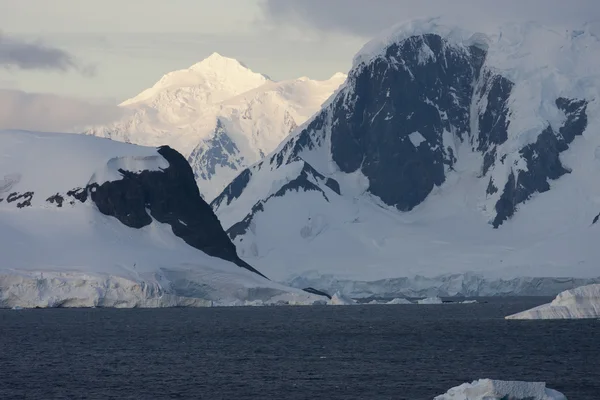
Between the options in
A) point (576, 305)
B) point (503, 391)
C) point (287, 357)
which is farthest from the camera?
point (576, 305)

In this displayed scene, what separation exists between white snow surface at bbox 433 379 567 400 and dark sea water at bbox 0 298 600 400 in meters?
11.3

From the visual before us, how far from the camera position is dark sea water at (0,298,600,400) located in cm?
9369

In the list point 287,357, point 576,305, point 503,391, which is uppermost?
point 576,305

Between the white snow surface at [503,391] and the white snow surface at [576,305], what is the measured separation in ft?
256

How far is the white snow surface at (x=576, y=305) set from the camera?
152875 mm

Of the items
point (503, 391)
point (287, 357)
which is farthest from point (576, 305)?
point (503, 391)

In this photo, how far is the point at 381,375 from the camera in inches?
3967

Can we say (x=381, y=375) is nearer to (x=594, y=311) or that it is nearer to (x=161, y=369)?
(x=161, y=369)

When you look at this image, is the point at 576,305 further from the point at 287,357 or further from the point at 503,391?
the point at 503,391

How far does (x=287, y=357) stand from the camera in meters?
117

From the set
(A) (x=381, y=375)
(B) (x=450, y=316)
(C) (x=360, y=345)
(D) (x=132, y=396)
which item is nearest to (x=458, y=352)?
(C) (x=360, y=345)

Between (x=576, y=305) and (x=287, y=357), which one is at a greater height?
(x=576, y=305)

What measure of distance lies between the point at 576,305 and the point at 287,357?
1961 inches

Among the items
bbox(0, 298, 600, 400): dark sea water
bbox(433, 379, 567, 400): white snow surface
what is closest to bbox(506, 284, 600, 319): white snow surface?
bbox(0, 298, 600, 400): dark sea water
